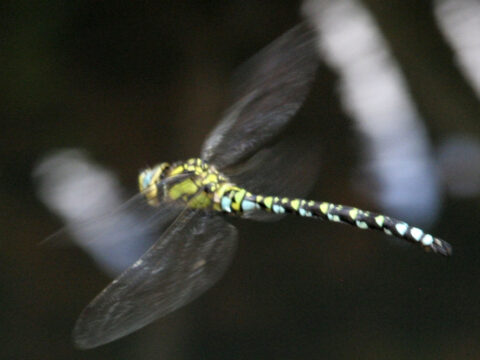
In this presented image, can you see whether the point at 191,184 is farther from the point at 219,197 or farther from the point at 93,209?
Answer: the point at 93,209

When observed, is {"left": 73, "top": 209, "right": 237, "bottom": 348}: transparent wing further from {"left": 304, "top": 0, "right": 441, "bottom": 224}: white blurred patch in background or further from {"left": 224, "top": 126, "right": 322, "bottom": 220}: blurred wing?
{"left": 304, "top": 0, "right": 441, "bottom": 224}: white blurred patch in background

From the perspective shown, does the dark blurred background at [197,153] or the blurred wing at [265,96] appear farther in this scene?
the dark blurred background at [197,153]

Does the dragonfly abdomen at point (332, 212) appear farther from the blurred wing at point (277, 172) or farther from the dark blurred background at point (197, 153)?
the dark blurred background at point (197, 153)

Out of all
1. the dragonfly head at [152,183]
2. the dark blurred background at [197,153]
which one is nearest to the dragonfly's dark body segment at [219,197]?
the dragonfly head at [152,183]

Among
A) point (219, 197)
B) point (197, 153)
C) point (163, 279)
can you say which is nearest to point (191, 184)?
point (219, 197)

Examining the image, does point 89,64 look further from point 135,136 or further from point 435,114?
point 435,114

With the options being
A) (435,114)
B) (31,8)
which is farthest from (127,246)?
(31,8)

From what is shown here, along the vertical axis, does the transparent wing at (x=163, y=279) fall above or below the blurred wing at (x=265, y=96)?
below
